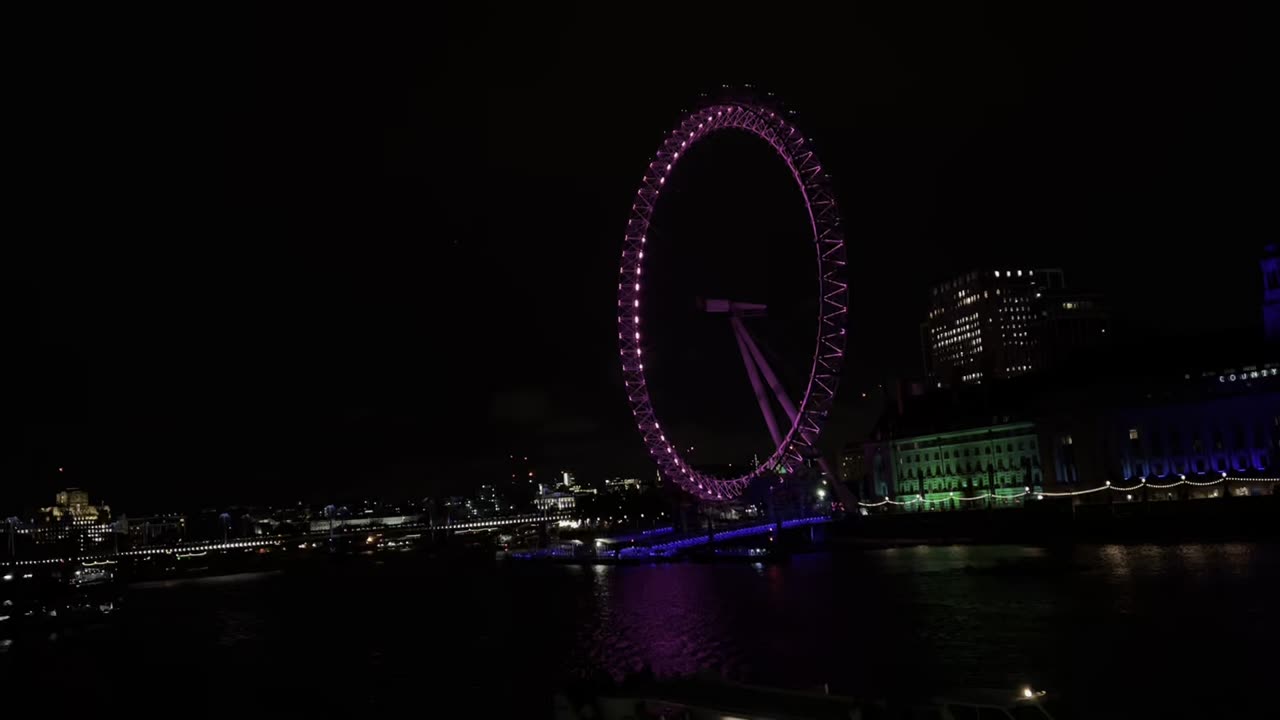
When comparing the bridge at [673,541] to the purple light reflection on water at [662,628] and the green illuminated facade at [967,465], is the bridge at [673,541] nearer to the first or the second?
the green illuminated facade at [967,465]

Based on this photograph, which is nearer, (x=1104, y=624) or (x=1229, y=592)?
(x=1104, y=624)

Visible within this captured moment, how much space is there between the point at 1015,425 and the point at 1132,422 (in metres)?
14.5

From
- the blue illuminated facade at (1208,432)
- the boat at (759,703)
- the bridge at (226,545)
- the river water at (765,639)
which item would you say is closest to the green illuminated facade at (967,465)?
the blue illuminated facade at (1208,432)

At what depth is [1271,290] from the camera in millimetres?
106625

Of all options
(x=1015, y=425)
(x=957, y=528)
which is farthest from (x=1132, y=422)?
(x=957, y=528)

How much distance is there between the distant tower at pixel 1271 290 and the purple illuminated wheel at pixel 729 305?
5021cm

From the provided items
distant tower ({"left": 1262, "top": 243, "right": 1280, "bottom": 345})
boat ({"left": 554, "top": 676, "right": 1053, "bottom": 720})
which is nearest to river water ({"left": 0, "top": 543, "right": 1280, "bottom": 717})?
boat ({"left": 554, "top": 676, "right": 1053, "bottom": 720})

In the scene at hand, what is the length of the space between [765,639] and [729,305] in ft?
140

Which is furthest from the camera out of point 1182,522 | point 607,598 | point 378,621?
point 1182,522

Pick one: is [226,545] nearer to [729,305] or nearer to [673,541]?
[673,541]

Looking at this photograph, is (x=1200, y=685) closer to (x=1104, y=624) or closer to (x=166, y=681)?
(x=1104, y=624)

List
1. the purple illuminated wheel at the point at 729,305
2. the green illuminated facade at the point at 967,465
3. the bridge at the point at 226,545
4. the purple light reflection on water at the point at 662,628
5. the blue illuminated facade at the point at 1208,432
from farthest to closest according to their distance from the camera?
1. the bridge at the point at 226,545
2. the green illuminated facade at the point at 967,465
3. the blue illuminated facade at the point at 1208,432
4. the purple illuminated wheel at the point at 729,305
5. the purple light reflection on water at the point at 662,628

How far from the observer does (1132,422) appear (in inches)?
4011

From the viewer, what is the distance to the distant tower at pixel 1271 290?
10581 cm
